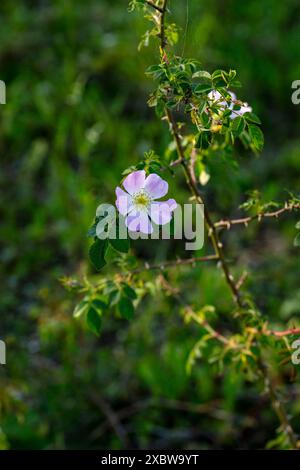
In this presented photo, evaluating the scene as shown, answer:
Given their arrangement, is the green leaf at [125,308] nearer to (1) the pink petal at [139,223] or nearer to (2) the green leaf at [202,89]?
(1) the pink petal at [139,223]

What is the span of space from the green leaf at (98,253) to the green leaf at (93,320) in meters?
0.26

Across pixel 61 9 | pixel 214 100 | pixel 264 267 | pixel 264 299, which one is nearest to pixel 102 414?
pixel 264 299

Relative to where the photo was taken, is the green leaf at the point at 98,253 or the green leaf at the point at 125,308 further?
the green leaf at the point at 125,308

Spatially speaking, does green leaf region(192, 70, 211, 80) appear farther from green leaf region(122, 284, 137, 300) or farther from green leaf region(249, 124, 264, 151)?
green leaf region(122, 284, 137, 300)

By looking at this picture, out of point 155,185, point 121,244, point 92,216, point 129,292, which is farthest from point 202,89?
point 92,216

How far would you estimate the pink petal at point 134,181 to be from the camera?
44.4 inches

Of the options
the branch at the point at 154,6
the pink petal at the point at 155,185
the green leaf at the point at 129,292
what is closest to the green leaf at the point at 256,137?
the pink petal at the point at 155,185

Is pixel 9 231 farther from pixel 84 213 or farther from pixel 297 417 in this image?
pixel 297 417

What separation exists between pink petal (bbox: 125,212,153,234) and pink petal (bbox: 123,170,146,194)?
50 millimetres

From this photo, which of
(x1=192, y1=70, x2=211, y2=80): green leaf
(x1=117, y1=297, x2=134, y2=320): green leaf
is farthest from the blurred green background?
(x1=117, y1=297, x2=134, y2=320): green leaf

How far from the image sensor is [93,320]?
1.34 m

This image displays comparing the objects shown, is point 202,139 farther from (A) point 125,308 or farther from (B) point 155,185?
(A) point 125,308

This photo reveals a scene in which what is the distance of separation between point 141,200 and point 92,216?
1585mm

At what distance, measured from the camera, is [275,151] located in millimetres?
3322
